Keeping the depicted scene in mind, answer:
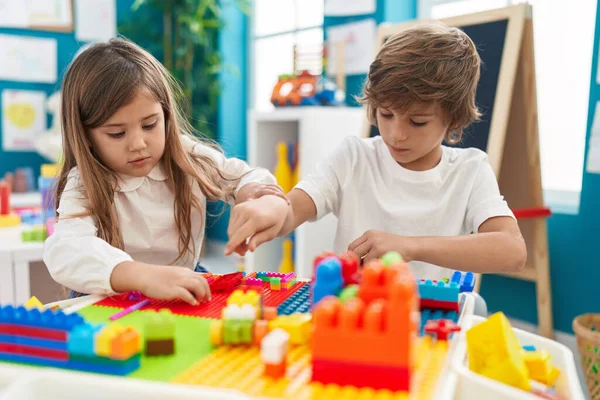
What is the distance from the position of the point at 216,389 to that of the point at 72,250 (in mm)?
457

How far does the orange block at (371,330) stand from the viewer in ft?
1.61

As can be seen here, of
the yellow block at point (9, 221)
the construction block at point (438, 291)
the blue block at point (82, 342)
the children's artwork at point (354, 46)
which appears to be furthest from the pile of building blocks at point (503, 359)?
the children's artwork at point (354, 46)

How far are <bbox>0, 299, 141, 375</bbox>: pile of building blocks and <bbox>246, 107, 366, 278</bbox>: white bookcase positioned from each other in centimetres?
165

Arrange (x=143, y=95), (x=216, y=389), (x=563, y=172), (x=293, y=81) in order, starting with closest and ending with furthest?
(x=216, y=389)
(x=143, y=95)
(x=563, y=172)
(x=293, y=81)

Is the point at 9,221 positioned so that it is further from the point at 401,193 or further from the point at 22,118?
the point at 22,118

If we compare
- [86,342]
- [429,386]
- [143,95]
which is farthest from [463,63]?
[86,342]

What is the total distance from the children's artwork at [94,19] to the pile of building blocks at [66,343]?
3401 millimetres

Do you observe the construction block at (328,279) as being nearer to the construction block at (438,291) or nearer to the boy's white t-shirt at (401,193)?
the construction block at (438,291)

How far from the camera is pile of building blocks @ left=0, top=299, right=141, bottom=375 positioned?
0.54 metres

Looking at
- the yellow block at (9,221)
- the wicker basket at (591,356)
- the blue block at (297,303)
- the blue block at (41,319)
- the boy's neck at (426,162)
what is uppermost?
the boy's neck at (426,162)

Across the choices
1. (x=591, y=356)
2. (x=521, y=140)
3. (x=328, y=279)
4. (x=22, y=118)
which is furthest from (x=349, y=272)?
(x=22, y=118)

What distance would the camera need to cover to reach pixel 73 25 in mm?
3648

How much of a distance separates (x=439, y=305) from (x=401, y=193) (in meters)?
0.48

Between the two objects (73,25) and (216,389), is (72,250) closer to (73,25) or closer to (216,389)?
(216,389)
